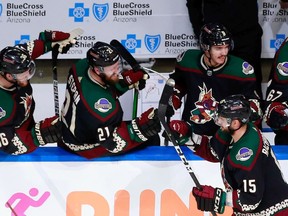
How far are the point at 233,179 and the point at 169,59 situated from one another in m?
2.05

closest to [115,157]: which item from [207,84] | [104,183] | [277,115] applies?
[104,183]

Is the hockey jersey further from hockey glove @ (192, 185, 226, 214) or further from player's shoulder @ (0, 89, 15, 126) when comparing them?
player's shoulder @ (0, 89, 15, 126)

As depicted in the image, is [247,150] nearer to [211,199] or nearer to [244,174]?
[244,174]

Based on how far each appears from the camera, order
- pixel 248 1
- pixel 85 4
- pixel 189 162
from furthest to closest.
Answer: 1. pixel 85 4
2. pixel 248 1
3. pixel 189 162

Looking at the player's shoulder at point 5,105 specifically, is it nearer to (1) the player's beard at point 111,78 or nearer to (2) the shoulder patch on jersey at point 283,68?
(1) the player's beard at point 111,78

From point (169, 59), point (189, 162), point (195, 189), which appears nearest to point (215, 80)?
point (189, 162)

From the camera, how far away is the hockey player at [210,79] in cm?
372

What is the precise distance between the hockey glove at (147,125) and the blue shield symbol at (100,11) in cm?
Answer: 165

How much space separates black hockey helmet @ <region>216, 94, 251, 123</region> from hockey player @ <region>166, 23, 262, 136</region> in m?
0.46

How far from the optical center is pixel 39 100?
517 cm

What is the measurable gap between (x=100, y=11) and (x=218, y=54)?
1.50 m

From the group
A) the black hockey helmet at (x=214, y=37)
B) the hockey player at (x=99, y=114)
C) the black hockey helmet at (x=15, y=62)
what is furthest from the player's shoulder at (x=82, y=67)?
the black hockey helmet at (x=214, y=37)

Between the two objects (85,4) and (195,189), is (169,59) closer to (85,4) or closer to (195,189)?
(85,4)

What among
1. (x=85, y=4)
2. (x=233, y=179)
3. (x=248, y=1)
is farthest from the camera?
(x=85, y=4)
